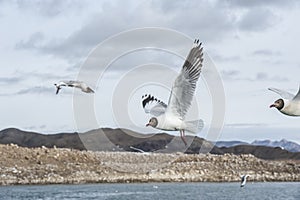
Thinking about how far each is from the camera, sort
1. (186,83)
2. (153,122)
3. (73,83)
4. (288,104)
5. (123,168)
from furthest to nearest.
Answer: (123,168) → (73,83) → (153,122) → (186,83) → (288,104)

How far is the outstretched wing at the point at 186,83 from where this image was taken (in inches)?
627

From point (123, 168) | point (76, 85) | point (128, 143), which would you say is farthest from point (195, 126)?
point (128, 143)

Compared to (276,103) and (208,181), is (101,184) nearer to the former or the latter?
(208,181)

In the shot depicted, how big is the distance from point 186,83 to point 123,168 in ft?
164

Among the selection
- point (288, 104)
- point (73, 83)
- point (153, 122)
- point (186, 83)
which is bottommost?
point (288, 104)

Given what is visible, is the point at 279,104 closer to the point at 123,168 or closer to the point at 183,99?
the point at 183,99

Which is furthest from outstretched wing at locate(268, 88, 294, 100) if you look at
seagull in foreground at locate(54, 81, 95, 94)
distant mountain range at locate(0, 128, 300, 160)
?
→ distant mountain range at locate(0, 128, 300, 160)

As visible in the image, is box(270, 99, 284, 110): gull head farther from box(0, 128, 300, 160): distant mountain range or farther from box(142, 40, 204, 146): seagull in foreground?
box(0, 128, 300, 160): distant mountain range

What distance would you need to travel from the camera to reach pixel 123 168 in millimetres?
65812

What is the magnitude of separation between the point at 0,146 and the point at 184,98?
52846mm

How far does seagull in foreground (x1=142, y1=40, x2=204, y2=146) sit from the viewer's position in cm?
1599

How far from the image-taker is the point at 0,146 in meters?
66.9

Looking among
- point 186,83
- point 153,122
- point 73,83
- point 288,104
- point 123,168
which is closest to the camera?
point 288,104

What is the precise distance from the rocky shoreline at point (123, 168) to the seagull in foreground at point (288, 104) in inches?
Result: 1851
